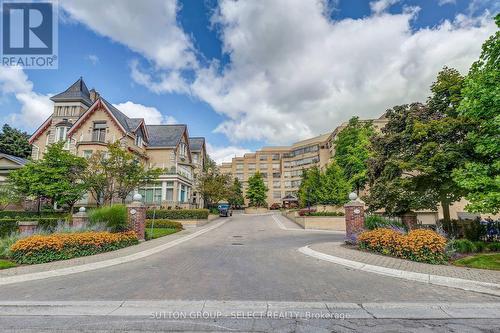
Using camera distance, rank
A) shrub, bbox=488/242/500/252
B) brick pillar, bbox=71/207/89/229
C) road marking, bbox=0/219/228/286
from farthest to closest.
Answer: brick pillar, bbox=71/207/89/229
shrub, bbox=488/242/500/252
road marking, bbox=0/219/228/286

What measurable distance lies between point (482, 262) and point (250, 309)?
877 cm

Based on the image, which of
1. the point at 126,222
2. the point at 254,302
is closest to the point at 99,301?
the point at 254,302

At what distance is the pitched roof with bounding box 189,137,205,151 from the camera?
46.6 metres

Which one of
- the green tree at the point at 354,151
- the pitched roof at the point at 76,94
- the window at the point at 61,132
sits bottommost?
the green tree at the point at 354,151

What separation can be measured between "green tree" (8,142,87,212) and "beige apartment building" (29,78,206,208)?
16.0ft

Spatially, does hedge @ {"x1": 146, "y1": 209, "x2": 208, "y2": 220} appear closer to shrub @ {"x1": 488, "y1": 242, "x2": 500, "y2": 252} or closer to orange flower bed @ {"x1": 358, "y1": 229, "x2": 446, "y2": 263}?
orange flower bed @ {"x1": 358, "y1": 229, "x2": 446, "y2": 263}

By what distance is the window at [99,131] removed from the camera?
1187 inches

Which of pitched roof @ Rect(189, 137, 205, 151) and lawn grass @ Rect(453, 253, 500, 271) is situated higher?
pitched roof @ Rect(189, 137, 205, 151)

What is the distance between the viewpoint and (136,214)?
1432 centimetres

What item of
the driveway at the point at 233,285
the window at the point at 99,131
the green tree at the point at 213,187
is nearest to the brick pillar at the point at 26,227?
the driveway at the point at 233,285

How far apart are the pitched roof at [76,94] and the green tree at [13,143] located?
1915 cm

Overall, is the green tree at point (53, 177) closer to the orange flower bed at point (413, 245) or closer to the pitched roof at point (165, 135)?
the pitched roof at point (165, 135)

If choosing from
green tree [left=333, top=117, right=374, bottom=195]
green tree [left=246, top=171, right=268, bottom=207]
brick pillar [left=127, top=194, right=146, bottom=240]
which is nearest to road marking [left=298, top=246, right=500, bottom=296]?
brick pillar [left=127, top=194, right=146, bottom=240]

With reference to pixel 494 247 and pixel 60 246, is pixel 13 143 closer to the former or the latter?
pixel 60 246
